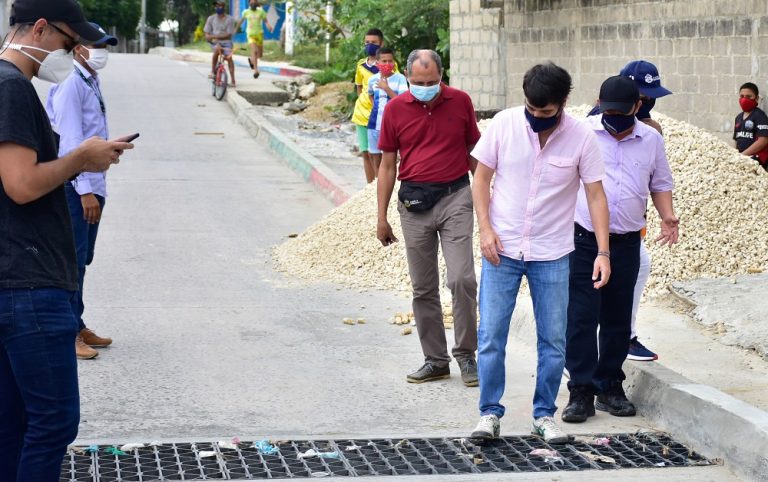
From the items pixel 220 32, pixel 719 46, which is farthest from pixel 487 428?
pixel 220 32

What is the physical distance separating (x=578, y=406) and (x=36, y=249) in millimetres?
3219

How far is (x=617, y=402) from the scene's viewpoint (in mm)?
6113

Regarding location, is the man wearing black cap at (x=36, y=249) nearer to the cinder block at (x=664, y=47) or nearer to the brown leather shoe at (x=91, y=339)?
the brown leather shoe at (x=91, y=339)

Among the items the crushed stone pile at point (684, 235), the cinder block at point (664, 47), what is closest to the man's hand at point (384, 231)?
the crushed stone pile at point (684, 235)

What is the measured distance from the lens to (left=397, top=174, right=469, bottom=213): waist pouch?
652cm

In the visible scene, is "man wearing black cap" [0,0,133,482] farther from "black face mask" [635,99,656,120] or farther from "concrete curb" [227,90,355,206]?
"concrete curb" [227,90,355,206]

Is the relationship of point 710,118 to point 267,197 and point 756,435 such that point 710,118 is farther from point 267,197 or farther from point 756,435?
point 756,435

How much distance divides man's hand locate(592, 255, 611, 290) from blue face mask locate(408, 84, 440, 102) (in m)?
1.51

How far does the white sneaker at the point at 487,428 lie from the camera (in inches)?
217

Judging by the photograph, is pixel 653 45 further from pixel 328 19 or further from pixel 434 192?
pixel 328 19

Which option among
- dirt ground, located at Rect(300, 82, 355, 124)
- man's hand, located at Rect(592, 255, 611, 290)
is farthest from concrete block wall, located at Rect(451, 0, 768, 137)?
man's hand, located at Rect(592, 255, 611, 290)

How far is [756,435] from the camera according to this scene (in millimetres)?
5102

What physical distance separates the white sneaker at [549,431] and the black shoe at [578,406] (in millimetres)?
287

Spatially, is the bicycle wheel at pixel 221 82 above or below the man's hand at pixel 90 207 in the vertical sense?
above
